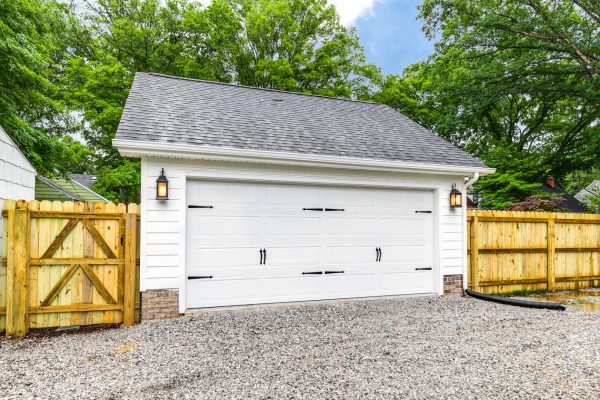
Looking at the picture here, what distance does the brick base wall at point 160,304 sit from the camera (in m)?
4.67

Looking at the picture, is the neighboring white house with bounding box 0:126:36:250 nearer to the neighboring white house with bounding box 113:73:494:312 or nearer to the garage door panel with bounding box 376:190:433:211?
the neighboring white house with bounding box 113:73:494:312

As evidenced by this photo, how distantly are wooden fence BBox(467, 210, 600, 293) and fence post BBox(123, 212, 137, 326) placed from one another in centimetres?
565

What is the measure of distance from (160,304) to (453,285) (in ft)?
16.0

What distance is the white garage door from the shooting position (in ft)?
16.9

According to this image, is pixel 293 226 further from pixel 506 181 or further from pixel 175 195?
A: pixel 506 181

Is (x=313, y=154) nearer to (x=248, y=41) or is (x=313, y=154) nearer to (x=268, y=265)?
(x=268, y=265)

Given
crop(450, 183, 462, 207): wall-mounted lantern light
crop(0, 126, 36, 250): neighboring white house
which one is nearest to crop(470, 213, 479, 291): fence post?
crop(450, 183, 462, 207): wall-mounted lantern light

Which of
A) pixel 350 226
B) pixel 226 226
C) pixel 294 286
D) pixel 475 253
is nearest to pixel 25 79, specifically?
pixel 226 226

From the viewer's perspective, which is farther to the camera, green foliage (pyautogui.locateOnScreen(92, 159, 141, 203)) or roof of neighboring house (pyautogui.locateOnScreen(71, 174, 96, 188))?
roof of neighboring house (pyautogui.locateOnScreen(71, 174, 96, 188))

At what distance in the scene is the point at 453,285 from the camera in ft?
20.6

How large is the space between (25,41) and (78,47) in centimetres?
1070

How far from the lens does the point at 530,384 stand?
292 centimetres

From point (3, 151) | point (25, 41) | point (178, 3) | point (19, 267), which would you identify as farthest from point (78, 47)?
point (19, 267)

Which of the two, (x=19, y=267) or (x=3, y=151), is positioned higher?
(x=3, y=151)
